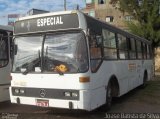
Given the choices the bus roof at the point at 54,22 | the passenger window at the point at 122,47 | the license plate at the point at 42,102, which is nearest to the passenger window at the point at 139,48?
the passenger window at the point at 122,47

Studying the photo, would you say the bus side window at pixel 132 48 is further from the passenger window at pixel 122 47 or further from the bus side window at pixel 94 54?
the bus side window at pixel 94 54

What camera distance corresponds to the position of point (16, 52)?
10.2m

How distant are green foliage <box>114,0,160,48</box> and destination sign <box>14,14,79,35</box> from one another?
24515 millimetres

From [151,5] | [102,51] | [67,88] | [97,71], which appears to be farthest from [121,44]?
[151,5]

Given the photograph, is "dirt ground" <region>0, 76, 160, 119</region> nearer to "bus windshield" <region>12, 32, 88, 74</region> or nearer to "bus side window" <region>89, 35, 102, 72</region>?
"bus windshield" <region>12, 32, 88, 74</region>

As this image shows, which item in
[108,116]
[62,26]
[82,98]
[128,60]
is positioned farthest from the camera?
[128,60]

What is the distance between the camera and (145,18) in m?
34.4

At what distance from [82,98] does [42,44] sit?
1.91 m

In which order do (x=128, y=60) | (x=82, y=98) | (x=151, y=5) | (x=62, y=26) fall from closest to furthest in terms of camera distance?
(x=82, y=98) → (x=62, y=26) → (x=128, y=60) → (x=151, y=5)

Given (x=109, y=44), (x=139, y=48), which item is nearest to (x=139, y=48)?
(x=139, y=48)

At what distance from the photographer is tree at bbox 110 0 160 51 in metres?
33.5

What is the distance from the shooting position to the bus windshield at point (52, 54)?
937 centimetres

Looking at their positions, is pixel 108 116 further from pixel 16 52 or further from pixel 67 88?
pixel 16 52

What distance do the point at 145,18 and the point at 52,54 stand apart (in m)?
26.0
